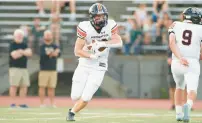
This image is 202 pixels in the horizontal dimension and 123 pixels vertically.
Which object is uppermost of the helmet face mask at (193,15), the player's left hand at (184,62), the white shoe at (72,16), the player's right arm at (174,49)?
the helmet face mask at (193,15)

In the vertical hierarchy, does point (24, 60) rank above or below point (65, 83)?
above

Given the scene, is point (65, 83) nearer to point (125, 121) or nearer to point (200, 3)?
point (200, 3)

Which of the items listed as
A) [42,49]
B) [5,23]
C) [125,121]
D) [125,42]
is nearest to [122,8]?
[125,42]

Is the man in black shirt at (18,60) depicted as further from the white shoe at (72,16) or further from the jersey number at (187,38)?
the jersey number at (187,38)

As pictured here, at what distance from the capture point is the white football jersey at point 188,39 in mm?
11625

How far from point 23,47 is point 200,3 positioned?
8034 mm

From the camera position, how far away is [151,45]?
2259 centimetres

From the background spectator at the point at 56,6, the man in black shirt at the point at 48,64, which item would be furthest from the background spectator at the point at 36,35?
the man in black shirt at the point at 48,64

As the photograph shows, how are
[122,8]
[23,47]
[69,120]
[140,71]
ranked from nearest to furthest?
[69,120], [23,47], [140,71], [122,8]

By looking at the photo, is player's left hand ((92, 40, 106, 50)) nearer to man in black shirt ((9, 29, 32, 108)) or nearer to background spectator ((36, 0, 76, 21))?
man in black shirt ((9, 29, 32, 108))

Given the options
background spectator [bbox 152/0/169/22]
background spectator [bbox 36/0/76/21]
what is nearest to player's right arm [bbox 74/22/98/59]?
background spectator [bbox 152/0/169/22]

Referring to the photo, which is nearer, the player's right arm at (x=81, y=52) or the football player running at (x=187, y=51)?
the player's right arm at (x=81, y=52)

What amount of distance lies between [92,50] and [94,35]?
25 cm

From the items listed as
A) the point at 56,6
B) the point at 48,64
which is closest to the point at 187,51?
the point at 48,64
